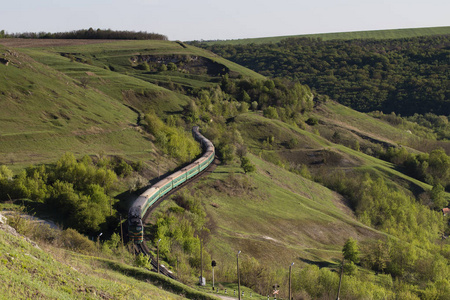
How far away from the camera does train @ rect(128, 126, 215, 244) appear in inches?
1575

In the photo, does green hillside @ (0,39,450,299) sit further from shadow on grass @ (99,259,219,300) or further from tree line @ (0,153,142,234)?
shadow on grass @ (99,259,219,300)

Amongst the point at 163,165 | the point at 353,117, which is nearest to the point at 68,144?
the point at 163,165

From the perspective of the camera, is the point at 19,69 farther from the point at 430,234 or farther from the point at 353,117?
the point at 353,117

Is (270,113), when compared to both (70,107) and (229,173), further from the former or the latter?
(70,107)

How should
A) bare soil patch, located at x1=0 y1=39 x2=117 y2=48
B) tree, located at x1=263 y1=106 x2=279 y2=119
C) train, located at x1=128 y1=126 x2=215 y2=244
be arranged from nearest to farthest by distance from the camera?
train, located at x1=128 y1=126 x2=215 y2=244, tree, located at x1=263 y1=106 x2=279 y2=119, bare soil patch, located at x1=0 y1=39 x2=117 y2=48

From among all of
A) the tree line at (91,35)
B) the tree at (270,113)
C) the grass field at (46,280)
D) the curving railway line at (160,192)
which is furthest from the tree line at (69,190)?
the tree line at (91,35)

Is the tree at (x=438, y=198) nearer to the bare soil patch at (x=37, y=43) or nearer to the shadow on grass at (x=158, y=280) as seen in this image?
the shadow on grass at (x=158, y=280)

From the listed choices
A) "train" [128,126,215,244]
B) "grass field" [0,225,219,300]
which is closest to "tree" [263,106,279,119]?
"train" [128,126,215,244]

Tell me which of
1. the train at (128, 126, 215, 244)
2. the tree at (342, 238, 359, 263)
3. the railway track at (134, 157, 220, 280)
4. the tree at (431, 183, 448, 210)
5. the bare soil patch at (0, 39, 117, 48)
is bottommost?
the tree at (431, 183, 448, 210)

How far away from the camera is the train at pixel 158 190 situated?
1575 inches

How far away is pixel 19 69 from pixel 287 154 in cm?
6280

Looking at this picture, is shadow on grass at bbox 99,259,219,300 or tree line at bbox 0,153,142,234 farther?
tree line at bbox 0,153,142,234

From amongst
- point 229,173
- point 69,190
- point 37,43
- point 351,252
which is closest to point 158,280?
point 69,190

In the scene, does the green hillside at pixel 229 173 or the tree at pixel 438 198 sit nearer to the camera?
the green hillside at pixel 229 173
